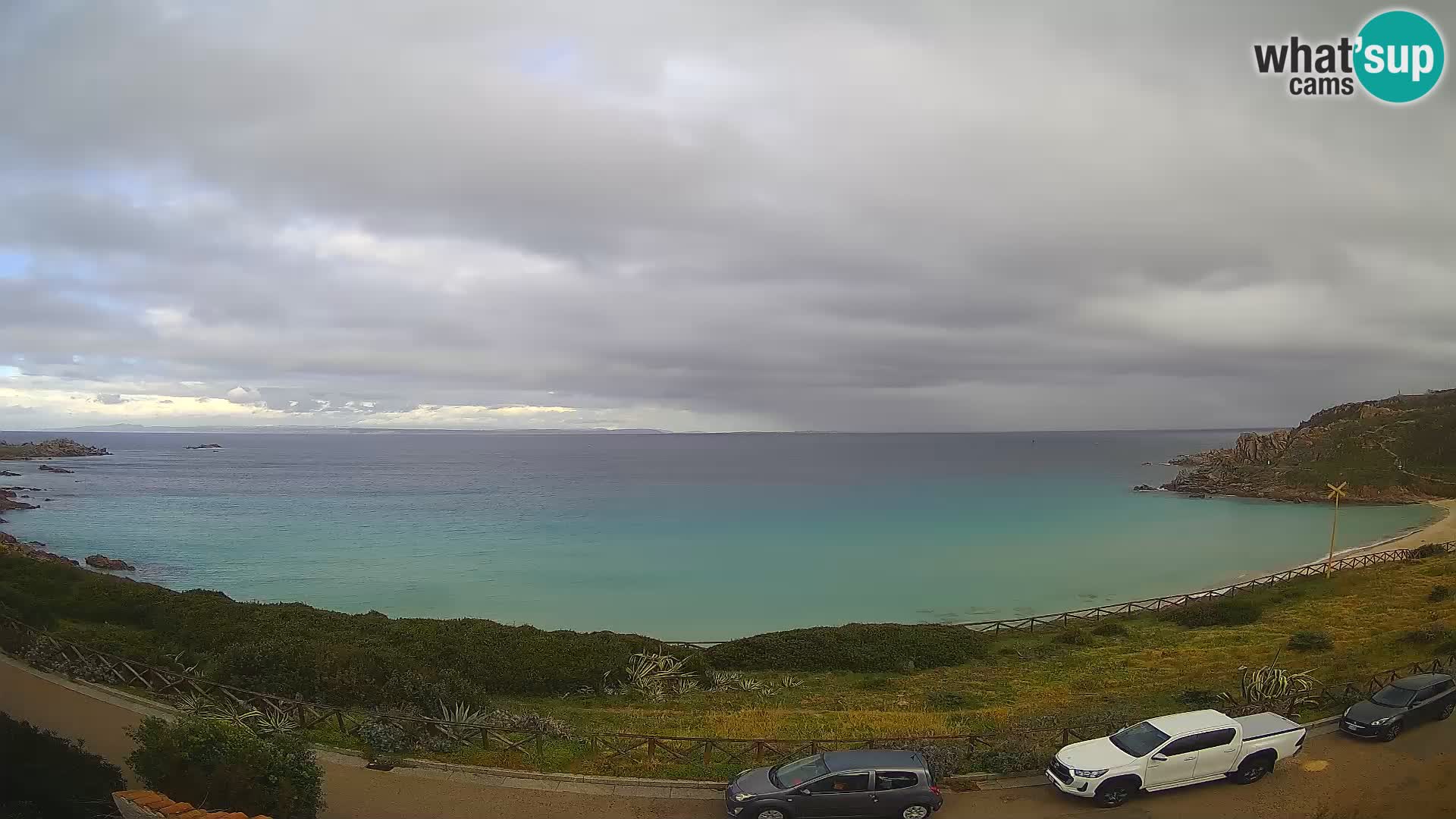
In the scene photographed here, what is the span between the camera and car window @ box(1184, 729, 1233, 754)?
12992 mm

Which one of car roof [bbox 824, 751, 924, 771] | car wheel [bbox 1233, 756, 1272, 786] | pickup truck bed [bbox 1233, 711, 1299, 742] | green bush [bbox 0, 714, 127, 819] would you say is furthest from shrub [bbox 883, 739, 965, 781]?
green bush [bbox 0, 714, 127, 819]

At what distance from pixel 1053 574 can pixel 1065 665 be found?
25.0 metres

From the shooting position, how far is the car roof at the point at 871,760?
12.2 m

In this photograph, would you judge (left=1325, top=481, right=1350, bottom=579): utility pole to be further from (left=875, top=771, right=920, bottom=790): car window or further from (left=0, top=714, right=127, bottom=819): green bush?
(left=0, top=714, right=127, bottom=819): green bush

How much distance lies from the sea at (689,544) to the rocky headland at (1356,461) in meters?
8.92

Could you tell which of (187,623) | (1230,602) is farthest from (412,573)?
(1230,602)

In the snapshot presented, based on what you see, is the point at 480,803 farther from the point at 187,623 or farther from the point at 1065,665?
the point at 1065,665

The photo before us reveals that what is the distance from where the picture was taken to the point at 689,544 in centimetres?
6200

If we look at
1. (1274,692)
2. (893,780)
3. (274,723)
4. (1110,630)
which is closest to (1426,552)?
(1110,630)

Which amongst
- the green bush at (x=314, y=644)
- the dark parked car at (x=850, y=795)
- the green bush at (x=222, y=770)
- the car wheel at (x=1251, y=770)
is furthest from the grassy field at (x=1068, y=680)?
the green bush at (x=222, y=770)

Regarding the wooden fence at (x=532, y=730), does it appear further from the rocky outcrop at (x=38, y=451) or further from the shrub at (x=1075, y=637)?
the rocky outcrop at (x=38, y=451)

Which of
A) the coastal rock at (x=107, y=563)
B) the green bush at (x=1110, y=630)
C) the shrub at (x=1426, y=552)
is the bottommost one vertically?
the coastal rock at (x=107, y=563)

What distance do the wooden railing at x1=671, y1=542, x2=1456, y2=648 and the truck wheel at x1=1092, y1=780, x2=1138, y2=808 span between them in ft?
66.2

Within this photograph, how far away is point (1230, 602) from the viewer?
34.3 m
